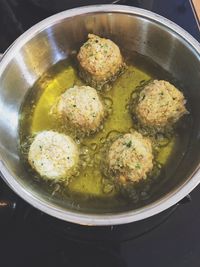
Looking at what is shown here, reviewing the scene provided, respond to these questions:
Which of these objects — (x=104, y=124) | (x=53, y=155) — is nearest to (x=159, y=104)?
(x=104, y=124)

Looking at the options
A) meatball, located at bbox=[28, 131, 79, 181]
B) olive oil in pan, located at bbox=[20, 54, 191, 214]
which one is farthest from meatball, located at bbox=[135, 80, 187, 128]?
meatball, located at bbox=[28, 131, 79, 181]

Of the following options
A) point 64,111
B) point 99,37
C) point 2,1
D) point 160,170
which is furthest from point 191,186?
point 2,1

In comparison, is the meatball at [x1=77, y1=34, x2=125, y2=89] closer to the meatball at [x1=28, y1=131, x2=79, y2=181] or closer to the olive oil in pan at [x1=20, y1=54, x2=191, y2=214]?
the olive oil in pan at [x1=20, y1=54, x2=191, y2=214]

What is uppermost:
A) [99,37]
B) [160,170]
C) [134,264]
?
[99,37]

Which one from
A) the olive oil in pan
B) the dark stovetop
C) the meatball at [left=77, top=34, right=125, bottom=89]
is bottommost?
the dark stovetop

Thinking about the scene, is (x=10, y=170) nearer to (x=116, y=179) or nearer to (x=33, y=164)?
(x=33, y=164)

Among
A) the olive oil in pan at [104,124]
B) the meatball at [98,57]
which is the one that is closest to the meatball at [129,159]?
the olive oil in pan at [104,124]
